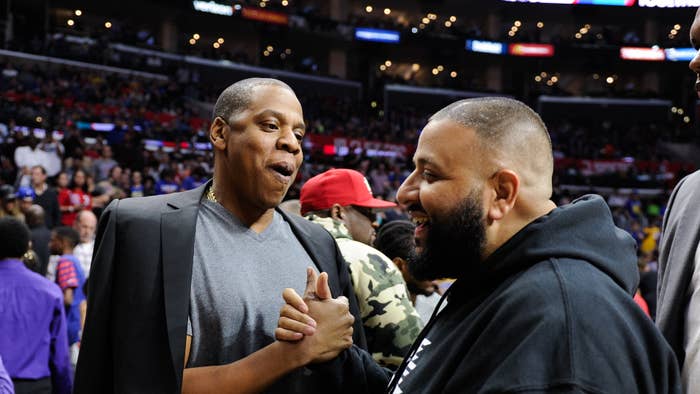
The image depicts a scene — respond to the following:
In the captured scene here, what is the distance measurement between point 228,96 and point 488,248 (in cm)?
107

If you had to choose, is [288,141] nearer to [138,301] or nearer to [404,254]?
[138,301]

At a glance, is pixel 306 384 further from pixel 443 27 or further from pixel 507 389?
pixel 443 27

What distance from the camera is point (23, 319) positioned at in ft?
13.3

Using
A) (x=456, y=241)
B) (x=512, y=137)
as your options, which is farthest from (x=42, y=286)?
(x=512, y=137)

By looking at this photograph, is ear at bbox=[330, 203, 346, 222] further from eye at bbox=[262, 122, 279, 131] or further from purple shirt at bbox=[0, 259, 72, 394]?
purple shirt at bbox=[0, 259, 72, 394]

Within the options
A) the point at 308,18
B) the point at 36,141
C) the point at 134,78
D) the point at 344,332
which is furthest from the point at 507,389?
the point at 308,18

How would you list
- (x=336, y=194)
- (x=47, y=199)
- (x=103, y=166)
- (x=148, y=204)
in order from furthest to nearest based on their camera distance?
(x=103, y=166), (x=47, y=199), (x=336, y=194), (x=148, y=204)

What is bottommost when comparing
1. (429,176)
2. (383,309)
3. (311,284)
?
(383,309)

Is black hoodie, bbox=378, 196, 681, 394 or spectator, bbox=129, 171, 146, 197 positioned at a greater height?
black hoodie, bbox=378, 196, 681, 394

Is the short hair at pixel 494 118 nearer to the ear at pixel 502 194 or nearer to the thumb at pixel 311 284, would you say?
the ear at pixel 502 194

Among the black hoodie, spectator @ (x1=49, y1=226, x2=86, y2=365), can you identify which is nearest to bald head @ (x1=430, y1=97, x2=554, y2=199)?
the black hoodie

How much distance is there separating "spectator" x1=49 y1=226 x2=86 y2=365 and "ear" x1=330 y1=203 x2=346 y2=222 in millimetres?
2967

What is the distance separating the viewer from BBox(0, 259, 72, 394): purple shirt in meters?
4.01

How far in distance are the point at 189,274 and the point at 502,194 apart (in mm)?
916
